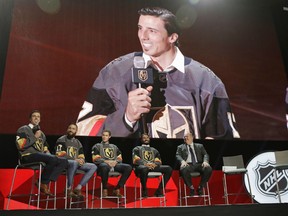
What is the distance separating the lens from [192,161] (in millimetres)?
5156

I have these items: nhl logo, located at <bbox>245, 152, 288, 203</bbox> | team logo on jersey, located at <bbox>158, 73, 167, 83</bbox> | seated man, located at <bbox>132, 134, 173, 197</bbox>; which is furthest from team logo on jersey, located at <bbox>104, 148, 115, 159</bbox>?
nhl logo, located at <bbox>245, 152, 288, 203</bbox>

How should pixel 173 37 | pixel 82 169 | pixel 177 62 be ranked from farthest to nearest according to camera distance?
1. pixel 173 37
2. pixel 177 62
3. pixel 82 169

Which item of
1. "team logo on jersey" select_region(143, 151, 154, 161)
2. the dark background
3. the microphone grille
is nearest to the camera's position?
"team logo on jersey" select_region(143, 151, 154, 161)

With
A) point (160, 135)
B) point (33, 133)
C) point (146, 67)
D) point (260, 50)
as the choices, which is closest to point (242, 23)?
point (260, 50)

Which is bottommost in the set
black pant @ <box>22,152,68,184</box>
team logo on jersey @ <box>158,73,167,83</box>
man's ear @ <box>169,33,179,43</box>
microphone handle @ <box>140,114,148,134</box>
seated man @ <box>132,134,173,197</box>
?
black pant @ <box>22,152,68,184</box>

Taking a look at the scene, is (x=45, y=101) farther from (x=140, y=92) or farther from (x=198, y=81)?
(x=198, y=81)

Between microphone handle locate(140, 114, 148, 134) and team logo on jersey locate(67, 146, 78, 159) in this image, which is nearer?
team logo on jersey locate(67, 146, 78, 159)

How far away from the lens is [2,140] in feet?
16.2

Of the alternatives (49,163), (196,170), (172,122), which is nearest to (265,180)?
(196,170)

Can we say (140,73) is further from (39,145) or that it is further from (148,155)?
(39,145)

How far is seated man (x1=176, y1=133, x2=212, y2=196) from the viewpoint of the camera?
4.93 metres

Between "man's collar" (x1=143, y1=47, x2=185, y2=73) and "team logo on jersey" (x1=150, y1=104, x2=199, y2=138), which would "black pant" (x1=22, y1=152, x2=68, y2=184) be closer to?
"team logo on jersey" (x1=150, y1=104, x2=199, y2=138)

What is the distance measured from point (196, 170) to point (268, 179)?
1.67m

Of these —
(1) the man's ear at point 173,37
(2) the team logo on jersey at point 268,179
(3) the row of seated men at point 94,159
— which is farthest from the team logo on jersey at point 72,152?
(2) the team logo on jersey at point 268,179
